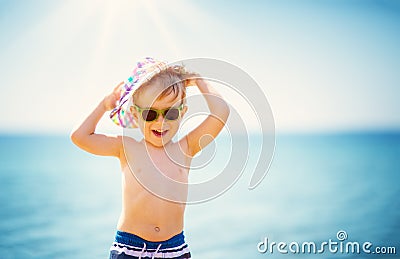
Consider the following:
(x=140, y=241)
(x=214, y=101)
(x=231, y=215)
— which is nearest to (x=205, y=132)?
(x=214, y=101)

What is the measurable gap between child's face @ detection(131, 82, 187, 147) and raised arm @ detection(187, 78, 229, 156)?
0.11 m

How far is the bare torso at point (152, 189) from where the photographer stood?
8.37 ft

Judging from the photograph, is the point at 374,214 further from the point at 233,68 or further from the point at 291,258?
the point at 233,68

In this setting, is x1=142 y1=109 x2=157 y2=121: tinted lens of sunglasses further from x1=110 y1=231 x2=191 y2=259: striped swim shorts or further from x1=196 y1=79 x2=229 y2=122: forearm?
x1=110 y1=231 x2=191 y2=259: striped swim shorts

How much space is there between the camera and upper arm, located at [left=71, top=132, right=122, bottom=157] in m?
2.60

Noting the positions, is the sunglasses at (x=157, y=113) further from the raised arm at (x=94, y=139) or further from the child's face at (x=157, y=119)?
the raised arm at (x=94, y=139)

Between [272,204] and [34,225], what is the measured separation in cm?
335

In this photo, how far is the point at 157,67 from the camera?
2.62 meters

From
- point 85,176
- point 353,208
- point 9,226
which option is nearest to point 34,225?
point 9,226

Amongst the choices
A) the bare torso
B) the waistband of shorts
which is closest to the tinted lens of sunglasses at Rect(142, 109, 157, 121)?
the bare torso

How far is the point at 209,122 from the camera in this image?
105 inches

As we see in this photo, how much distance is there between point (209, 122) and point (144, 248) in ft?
2.23

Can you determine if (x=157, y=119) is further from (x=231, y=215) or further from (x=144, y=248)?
(x=231, y=215)

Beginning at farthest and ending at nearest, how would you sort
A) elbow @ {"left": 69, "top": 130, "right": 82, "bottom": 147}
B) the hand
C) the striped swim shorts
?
the hand
elbow @ {"left": 69, "top": 130, "right": 82, "bottom": 147}
the striped swim shorts
